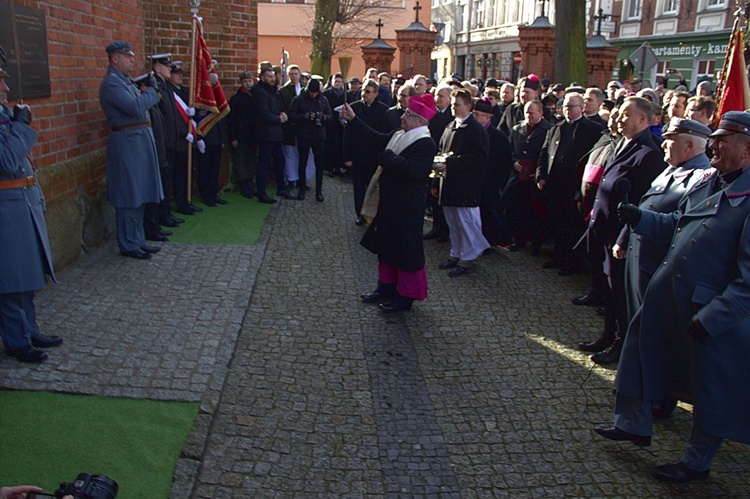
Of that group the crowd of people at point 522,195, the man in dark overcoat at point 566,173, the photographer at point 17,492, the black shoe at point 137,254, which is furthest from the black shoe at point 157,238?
the photographer at point 17,492

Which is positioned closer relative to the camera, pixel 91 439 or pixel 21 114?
pixel 91 439

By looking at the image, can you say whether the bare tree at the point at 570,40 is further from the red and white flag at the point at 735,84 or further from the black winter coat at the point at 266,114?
the red and white flag at the point at 735,84

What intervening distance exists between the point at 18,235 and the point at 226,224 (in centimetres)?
461

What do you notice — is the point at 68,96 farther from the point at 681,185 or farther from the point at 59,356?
the point at 681,185

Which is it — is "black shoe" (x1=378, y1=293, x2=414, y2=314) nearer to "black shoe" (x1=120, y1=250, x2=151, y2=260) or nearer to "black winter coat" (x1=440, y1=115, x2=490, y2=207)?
"black winter coat" (x1=440, y1=115, x2=490, y2=207)

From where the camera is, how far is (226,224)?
367 inches

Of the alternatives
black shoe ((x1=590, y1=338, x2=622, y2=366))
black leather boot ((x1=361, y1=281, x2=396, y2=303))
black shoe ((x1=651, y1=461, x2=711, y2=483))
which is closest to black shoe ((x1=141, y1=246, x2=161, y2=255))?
black leather boot ((x1=361, y1=281, x2=396, y2=303))

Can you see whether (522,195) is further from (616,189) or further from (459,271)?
(616,189)

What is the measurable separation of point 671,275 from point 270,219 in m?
6.83

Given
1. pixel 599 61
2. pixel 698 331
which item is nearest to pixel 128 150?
pixel 698 331

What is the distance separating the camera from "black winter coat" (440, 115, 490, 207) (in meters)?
7.67

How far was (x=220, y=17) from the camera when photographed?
10945 mm

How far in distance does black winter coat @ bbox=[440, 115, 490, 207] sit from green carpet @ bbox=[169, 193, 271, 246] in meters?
2.59

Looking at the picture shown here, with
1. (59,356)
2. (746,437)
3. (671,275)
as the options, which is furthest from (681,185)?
(59,356)
